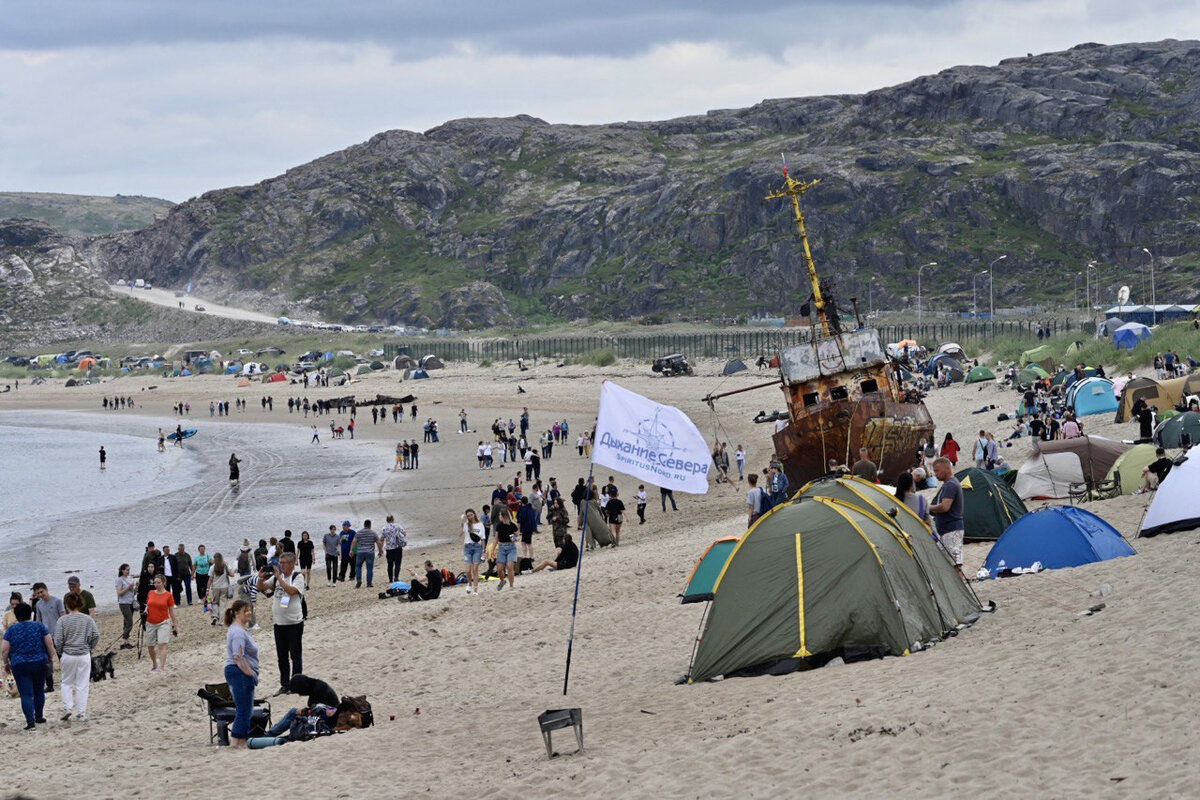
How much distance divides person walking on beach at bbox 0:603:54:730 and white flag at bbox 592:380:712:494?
5.91 m

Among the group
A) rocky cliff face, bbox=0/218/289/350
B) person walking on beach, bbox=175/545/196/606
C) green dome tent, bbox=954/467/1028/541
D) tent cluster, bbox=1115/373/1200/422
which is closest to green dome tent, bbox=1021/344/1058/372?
tent cluster, bbox=1115/373/1200/422

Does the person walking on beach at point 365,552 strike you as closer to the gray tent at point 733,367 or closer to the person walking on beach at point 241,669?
the person walking on beach at point 241,669

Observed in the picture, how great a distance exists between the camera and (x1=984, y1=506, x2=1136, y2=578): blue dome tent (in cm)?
1488

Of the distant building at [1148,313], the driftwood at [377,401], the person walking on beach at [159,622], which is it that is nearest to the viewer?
the person walking on beach at [159,622]

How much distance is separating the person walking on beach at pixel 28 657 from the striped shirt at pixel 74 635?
13cm

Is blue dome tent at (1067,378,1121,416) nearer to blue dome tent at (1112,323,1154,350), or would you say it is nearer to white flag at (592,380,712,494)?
blue dome tent at (1112,323,1154,350)

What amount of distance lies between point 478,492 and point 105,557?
11.2 m

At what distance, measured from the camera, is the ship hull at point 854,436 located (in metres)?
28.2

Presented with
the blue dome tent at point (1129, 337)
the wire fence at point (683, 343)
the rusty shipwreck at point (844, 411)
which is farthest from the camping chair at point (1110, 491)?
the wire fence at point (683, 343)

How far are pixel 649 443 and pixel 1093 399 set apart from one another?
25.4 metres

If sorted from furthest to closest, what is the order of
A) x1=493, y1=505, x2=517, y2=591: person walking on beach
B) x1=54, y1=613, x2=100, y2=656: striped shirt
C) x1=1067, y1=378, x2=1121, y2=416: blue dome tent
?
x1=1067, y1=378, x2=1121, y2=416: blue dome tent → x1=493, y1=505, x2=517, y2=591: person walking on beach → x1=54, y1=613, x2=100, y2=656: striped shirt

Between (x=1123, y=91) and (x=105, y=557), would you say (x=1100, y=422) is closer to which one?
(x=105, y=557)

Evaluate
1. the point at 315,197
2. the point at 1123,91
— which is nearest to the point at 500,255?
the point at 315,197

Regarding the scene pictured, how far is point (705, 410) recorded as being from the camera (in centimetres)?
5984
